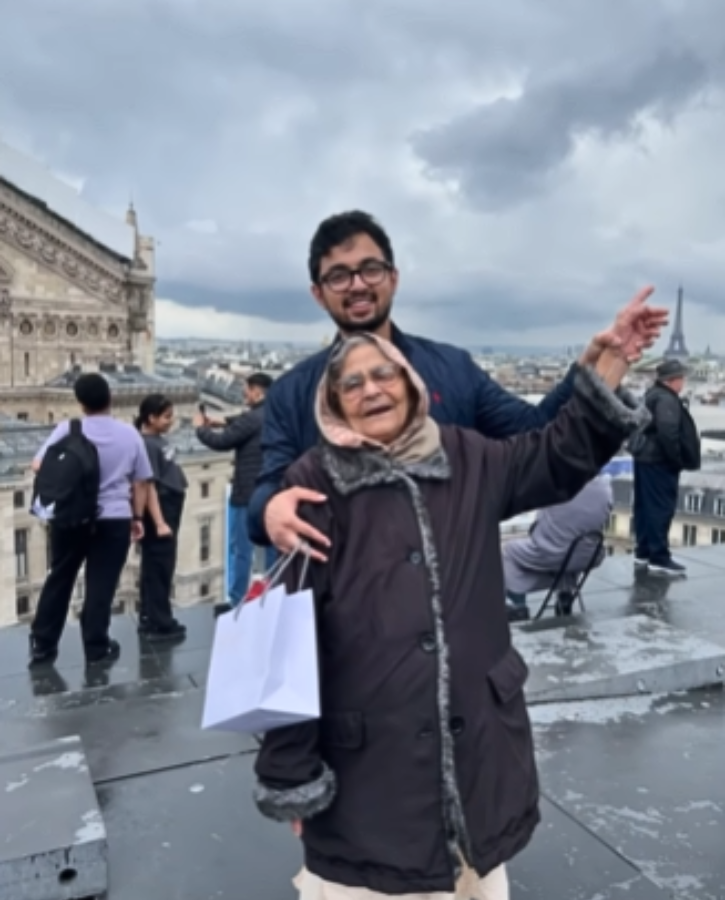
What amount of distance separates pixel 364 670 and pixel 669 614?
200 inches

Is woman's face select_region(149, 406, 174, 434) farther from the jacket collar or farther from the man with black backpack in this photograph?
the jacket collar

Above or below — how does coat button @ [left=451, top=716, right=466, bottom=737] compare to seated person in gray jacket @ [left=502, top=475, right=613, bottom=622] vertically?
above

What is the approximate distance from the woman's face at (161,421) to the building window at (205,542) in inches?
637

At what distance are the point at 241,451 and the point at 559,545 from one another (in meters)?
2.42

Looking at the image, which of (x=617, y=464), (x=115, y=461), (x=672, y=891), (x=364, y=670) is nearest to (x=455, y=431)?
(x=364, y=670)

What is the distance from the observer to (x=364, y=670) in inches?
77.9

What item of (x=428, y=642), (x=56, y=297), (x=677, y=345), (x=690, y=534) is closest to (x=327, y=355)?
(x=428, y=642)

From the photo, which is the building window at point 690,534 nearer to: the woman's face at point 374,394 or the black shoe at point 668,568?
the black shoe at point 668,568

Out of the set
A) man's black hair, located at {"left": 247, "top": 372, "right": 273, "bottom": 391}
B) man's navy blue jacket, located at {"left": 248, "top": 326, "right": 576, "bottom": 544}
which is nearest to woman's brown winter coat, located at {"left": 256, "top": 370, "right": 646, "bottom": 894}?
man's navy blue jacket, located at {"left": 248, "top": 326, "right": 576, "bottom": 544}

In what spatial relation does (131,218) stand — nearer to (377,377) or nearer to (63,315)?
(63,315)

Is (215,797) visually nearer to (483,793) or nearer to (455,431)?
(483,793)

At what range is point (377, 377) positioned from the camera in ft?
6.77

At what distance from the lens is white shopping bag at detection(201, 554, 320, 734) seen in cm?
183

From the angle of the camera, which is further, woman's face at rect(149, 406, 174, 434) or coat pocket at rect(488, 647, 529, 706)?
woman's face at rect(149, 406, 174, 434)
